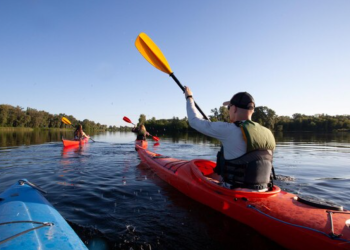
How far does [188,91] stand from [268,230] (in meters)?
2.46

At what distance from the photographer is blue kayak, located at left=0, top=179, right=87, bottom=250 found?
200 cm

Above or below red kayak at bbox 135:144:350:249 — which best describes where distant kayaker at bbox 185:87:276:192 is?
above

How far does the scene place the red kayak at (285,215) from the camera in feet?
7.40

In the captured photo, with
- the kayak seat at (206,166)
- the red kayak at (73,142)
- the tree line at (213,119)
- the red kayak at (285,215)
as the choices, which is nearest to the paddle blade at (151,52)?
the kayak seat at (206,166)

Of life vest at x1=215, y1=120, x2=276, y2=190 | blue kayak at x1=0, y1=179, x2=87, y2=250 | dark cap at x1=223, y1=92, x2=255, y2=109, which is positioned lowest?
blue kayak at x1=0, y1=179, x2=87, y2=250

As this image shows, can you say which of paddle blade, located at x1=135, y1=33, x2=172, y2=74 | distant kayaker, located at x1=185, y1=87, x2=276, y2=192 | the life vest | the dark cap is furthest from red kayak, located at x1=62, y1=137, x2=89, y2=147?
the dark cap

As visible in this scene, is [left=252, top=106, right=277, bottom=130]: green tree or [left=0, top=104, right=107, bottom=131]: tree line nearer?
[left=0, top=104, right=107, bottom=131]: tree line

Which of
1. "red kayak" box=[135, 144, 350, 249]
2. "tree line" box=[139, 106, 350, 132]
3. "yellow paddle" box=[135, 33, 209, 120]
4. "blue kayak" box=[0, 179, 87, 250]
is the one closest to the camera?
"blue kayak" box=[0, 179, 87, 250]

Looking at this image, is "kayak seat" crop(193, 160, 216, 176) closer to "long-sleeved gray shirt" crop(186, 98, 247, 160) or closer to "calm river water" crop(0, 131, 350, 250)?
"calm river water" crop(0, 131, 350, 250)

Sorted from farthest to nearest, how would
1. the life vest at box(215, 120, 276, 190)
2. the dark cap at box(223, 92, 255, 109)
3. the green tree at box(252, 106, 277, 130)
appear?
the green tree at box(252, 106, 277, 130)
the dark cap at box(223, 92, 255, 109)
the life vest at box(215, 120, 276, 190)

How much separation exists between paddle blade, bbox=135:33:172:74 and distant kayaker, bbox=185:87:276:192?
289cm

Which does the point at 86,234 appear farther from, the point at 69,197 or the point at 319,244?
the point at 319,244

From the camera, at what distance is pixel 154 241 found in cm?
295

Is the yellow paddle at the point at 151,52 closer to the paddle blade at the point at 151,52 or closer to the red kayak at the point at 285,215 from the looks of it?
the paddle blade at the point at 151,52
